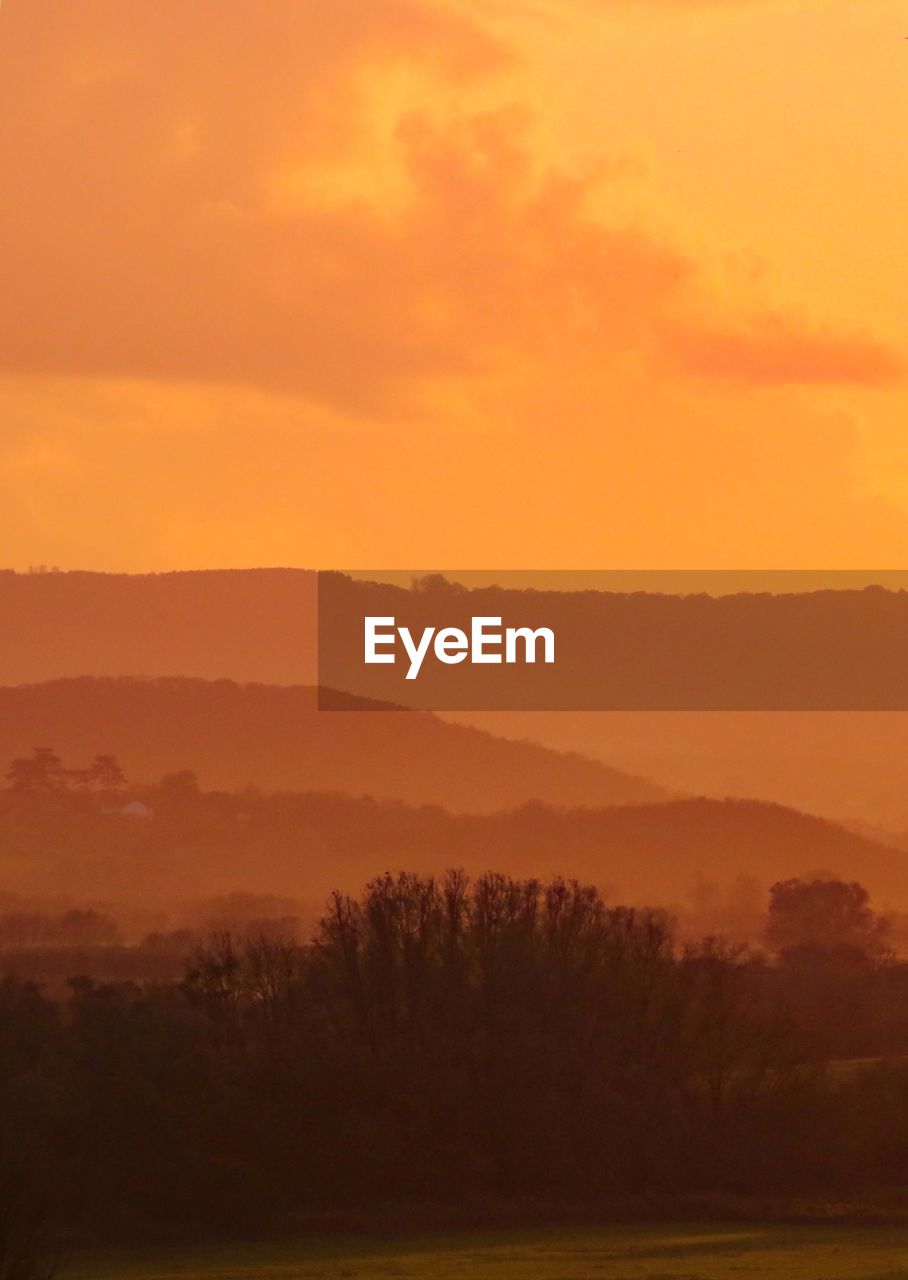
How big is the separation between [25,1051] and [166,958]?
126 m

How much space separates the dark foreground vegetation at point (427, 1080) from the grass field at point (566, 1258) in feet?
16.4

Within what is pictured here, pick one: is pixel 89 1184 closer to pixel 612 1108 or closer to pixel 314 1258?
pixel 314 1258

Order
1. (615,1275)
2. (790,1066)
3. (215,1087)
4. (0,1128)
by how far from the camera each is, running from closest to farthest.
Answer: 1. (615,1275)
2. (0,1128)
3. (215,1087)
4. (790,1066)

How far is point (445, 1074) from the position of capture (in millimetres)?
73500

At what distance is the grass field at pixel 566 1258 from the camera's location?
52.2m

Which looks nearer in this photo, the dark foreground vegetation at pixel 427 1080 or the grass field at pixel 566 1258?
the grass field at pixel 566 1258

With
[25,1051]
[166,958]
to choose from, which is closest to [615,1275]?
[25,1051]

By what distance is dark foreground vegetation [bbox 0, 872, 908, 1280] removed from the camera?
221 ft

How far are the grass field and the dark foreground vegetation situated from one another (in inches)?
197

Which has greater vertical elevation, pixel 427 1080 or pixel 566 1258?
pixel 427 1080

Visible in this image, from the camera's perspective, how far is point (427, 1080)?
7319 centimetres

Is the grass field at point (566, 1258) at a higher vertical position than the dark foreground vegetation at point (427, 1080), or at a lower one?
lower

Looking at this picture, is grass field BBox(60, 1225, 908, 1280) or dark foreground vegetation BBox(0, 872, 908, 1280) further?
dark foreground vegetation BBox(0, 872, 908, 1280)

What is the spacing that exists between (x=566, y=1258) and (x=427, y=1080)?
1727cm
